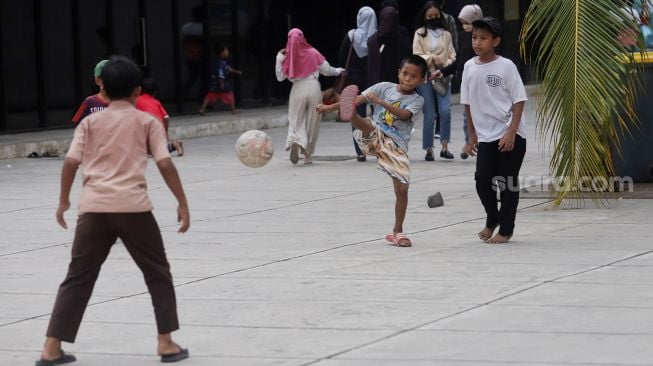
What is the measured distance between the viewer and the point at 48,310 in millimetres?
7820

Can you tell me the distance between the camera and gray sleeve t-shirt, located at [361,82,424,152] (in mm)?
10141

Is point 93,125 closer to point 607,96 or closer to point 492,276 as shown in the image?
point 492,276

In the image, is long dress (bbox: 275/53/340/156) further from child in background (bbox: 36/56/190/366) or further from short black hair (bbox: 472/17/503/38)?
child in background (bbox: 36/56/190/366)

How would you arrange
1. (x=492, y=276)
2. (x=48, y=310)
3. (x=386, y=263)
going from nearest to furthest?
(x=48, y=310) → (x=492, y=276) → (x=386, y=263)

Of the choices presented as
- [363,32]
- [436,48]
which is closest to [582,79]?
[436,48]

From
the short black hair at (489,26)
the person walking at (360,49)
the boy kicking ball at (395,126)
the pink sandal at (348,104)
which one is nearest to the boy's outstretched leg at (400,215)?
the boy kicking ball at (395,126)

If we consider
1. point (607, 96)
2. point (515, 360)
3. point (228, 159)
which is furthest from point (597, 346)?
point (228, 159)

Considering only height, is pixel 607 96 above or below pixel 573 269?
above

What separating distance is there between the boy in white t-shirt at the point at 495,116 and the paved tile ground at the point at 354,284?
37 cm

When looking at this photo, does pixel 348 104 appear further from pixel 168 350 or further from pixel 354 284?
pixel 168 350

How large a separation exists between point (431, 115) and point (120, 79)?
10.0 meters

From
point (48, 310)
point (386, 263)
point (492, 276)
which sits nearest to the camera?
point (48, 310)

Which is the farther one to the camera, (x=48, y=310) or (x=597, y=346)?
(x=48, y=310)

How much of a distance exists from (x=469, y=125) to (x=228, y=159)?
7818mm
